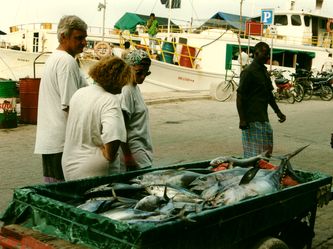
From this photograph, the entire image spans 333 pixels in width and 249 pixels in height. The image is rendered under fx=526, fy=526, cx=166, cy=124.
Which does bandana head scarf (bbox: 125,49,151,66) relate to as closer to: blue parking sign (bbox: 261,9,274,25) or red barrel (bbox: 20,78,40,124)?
red barrel (bbox: 20,78,40,124)

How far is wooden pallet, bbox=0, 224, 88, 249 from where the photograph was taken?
2.92 metres

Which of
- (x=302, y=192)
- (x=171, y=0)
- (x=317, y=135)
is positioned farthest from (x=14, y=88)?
(x=171, y=0)

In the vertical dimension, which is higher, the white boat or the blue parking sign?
the blue parking sign

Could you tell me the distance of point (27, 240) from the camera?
3.01m

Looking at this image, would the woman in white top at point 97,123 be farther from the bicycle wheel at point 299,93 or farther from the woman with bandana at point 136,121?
the bicycle wheel at point 299,93

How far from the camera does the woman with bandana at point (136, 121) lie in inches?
171

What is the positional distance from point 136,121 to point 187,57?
20916mm

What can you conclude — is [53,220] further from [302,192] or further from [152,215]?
[302,192]

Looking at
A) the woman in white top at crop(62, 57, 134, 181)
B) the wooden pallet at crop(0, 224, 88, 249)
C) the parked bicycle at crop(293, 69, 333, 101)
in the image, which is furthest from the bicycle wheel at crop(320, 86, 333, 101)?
the wooden pallet at crop(0, 224, 88, 249)

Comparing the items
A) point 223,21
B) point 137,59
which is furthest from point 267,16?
point 137,59

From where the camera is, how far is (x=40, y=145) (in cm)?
426

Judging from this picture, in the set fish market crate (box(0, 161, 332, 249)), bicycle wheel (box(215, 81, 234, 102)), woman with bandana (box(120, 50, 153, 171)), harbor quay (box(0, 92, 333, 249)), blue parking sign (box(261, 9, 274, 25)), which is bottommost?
harbor quay (box(0, 92, 333, 249))

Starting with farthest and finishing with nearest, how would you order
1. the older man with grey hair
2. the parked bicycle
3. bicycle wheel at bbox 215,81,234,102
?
the parked bicycle < bicycle wheel at bbox 215,81,234,102 < the older man with grey hair

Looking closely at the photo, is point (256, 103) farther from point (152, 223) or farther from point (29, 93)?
point (29, 93)
